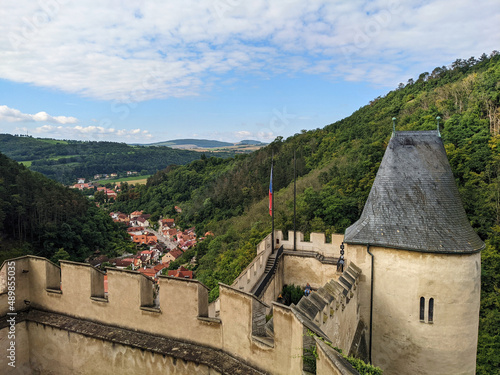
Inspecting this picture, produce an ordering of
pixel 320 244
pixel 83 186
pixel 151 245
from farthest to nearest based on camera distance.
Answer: pixel 83 186
pixel 151 245
pixel 320 244

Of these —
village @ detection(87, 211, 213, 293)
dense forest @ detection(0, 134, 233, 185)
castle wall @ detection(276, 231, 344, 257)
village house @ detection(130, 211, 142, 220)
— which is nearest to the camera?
castle wall @ detection(276, 231, 344, 257)

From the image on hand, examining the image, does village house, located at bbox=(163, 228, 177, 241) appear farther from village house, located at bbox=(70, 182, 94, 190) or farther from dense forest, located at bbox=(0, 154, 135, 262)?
village house, located at bbox=(70, 182, 94, 190)

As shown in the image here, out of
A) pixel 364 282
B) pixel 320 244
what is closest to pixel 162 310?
pixel 364 282

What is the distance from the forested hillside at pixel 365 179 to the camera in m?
27.5

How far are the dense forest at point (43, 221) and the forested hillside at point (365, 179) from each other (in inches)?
1024

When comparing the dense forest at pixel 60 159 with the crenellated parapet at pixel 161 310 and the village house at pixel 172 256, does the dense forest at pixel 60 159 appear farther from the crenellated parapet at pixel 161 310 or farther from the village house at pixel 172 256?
the crenellated parapet at pixel 161 310

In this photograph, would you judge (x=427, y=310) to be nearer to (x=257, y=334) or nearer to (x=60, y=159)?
(x=257, y=334)

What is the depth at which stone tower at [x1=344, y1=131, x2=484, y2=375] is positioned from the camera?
11.1 m

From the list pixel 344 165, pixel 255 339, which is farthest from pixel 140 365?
pixel 344 165

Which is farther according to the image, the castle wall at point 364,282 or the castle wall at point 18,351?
the castle wall at point 364,282

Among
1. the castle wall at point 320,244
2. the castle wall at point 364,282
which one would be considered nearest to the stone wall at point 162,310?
the castle wall at point 364,282

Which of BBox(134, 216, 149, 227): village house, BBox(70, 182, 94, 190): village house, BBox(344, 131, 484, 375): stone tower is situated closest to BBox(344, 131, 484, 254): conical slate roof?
BBox(344, 131, 484, 375): stone tower

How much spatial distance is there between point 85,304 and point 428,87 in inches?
3048

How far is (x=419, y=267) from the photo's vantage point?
11234 mm
